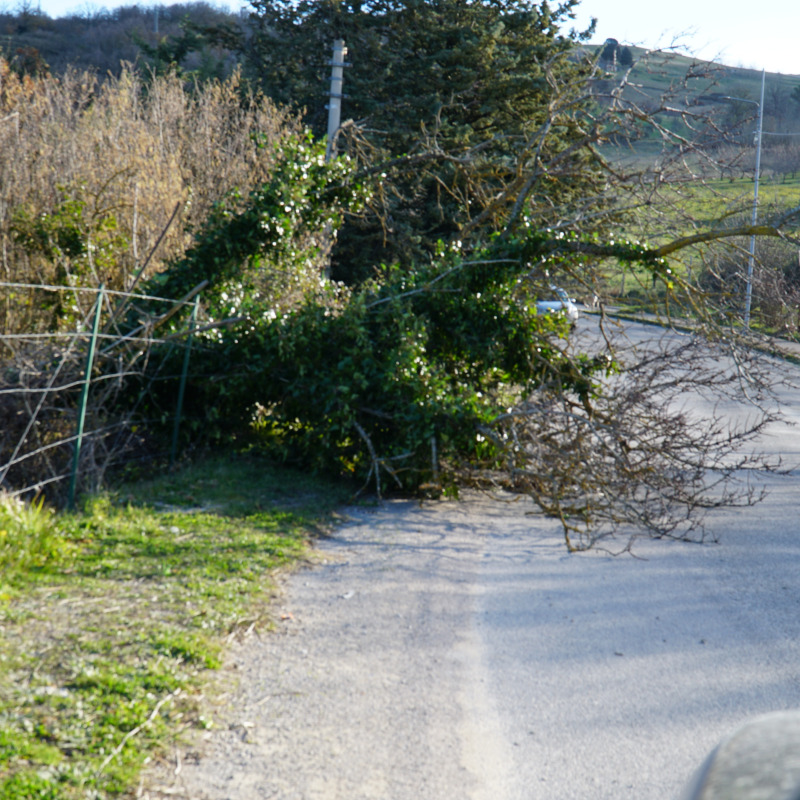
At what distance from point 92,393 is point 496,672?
18.9ft

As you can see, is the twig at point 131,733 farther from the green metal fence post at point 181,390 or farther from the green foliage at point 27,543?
the green metal fence post at point 181,390

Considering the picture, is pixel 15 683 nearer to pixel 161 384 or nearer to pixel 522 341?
pixel 161 384

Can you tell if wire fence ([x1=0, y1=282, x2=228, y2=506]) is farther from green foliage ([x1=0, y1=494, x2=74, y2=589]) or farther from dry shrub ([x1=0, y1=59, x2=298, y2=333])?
dry shrub ([x1=0, y1=59, x2=298, y2=333])

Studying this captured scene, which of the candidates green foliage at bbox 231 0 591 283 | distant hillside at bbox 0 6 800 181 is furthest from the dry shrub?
distant hillside at bbox 0 6 800 181

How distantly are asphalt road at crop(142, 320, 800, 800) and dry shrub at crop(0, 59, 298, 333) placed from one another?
21.7 ft

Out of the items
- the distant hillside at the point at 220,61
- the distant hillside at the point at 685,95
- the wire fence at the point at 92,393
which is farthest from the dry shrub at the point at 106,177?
the distant hillside at the point at 685,95

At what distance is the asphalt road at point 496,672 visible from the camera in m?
3.40

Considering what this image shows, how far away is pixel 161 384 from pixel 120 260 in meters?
4.64

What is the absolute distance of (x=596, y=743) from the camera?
368cm

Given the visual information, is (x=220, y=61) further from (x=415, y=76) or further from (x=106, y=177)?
(x=106, y=177)

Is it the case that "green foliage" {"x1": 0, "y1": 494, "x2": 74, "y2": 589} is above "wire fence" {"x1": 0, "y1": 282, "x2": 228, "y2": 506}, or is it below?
below

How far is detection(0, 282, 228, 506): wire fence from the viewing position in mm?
7699

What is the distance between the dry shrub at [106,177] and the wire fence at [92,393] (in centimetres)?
189

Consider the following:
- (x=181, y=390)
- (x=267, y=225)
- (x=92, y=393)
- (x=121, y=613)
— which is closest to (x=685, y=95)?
(x=267, y=225)
